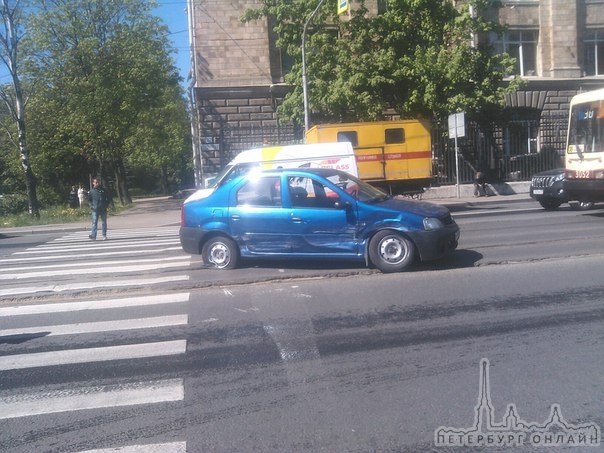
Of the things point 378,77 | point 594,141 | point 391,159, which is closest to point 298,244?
point 594,141

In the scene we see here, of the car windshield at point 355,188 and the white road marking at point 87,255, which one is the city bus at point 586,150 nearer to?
the car windshield at point 355,188

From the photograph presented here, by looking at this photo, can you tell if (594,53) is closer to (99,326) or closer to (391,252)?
(391,252)

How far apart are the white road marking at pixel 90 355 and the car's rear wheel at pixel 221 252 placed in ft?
12.6

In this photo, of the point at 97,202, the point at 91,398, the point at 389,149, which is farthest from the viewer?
the point at 389,149

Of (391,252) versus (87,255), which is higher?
(391,252)

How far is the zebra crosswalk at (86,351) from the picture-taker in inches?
189

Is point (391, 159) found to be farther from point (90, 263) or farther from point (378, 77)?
point (90, 263)

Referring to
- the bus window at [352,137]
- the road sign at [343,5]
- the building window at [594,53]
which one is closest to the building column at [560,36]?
the building window at [594,53]

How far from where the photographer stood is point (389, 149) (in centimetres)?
2234

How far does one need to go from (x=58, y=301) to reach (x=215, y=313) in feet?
8.93

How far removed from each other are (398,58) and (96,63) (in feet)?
48.3

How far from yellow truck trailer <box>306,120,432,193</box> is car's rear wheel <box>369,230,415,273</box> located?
12685mm

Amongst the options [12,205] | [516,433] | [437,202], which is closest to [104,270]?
[516,433]

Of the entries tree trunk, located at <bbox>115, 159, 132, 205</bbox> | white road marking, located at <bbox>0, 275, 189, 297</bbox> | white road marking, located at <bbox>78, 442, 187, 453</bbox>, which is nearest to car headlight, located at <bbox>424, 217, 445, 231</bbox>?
white road marking, located at <bbox>0, 275, 189, 297</bbox>
